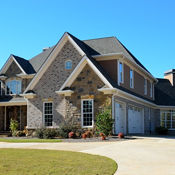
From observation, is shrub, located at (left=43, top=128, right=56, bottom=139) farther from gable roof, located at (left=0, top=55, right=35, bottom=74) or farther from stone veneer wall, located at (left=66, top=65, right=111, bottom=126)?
gable roof, located at (left=0, top=55, right=35, bottom=74)

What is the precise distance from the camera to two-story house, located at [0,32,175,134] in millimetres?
22969

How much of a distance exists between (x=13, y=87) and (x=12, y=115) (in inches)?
110

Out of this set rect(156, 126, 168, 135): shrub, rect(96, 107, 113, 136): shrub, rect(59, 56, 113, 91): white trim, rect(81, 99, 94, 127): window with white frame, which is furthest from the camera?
rect(156, 126, 168, 135): shrub

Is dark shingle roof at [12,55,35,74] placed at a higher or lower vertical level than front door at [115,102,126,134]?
higher

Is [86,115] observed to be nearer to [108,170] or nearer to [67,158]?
[67,158]

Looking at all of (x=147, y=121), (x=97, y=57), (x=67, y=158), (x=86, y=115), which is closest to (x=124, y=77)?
(x=97, y=57)

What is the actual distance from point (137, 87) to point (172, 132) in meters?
8.10

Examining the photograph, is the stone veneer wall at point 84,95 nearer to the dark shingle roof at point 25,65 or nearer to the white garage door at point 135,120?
the white garage door at point 135,120

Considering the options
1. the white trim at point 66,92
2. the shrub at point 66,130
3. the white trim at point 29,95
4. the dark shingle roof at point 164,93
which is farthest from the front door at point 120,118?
the dark shingle roof at point 164,93

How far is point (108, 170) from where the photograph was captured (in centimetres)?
Answer: 876

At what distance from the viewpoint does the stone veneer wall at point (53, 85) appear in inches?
974

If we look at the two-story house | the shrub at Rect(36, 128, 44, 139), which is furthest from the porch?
the shrub at Rect(36, 128, 44, 139)

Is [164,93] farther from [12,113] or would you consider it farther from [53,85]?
[12,113]

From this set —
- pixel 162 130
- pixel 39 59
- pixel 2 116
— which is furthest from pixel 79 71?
pixel 162 130
